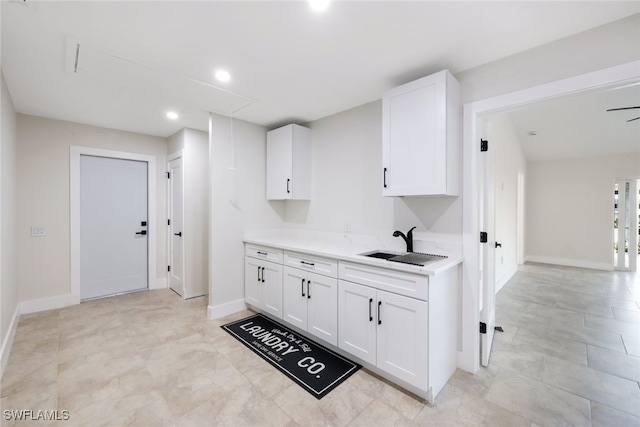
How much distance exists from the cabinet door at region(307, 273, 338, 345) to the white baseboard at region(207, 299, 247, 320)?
49.3 inches

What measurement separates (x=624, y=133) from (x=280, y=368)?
6.63 m

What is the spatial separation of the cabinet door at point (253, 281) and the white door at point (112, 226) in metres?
1.96

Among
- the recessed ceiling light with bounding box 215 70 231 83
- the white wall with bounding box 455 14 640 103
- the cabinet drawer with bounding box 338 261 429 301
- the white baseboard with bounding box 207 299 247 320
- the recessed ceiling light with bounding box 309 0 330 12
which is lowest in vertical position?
the white baseboard with bounding box 207 299 247 320

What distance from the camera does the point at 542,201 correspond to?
6.52 m

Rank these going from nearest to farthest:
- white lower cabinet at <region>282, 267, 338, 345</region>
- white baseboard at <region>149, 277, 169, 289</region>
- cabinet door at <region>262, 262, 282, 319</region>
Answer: white lower cabinet at <region>282, 267, 338, 345</region>
cabinet door at <region>262, 262, 282, 319</region>
white baseboard at <region>149, 277, 169, 289</region>

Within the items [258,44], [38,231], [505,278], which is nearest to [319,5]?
[258,44]

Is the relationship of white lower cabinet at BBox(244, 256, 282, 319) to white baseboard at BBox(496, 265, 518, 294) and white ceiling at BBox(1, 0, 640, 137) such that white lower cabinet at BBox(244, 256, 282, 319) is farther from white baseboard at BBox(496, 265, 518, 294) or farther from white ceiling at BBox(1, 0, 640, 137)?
white baseboard at BBox(496, 265, 518, 294)

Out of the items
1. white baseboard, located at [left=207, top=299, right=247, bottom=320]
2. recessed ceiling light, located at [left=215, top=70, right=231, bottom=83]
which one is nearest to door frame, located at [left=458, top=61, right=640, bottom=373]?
recessed ceiling light, located at [left=215, top=70, right=231, bottom=83]

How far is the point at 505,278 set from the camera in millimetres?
4777

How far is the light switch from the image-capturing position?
A: 3329 millimetres

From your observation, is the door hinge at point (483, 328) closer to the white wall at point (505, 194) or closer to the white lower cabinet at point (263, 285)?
the white lower cabinet at point (263, 285)

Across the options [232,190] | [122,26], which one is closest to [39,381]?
[232,190]

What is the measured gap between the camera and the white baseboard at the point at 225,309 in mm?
3205

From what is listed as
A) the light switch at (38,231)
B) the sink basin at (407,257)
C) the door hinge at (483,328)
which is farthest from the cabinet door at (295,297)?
the light switch at (38,231)
